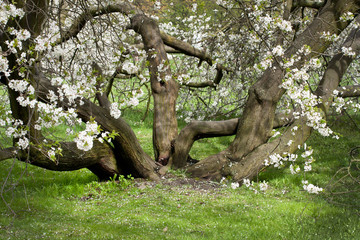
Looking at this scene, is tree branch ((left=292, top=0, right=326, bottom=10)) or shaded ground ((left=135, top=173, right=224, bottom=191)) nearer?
shaded ground ((left=135, top=173, right=224, bottom=191))

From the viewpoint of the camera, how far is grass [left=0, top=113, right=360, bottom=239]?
4.86m

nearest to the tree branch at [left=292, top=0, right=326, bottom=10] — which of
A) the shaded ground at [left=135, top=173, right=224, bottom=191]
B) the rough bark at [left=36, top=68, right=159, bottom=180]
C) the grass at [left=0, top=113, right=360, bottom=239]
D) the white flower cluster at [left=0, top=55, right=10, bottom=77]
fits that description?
the grass at [left=0, top=113, right=360, bottom=239]

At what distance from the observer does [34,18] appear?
181 inches

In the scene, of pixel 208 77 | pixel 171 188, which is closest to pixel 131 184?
pixel 171 188

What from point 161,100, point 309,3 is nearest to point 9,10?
point 161,100

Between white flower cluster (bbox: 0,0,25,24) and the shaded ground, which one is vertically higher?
white flower cluster (bbox: 0,0,25,24)

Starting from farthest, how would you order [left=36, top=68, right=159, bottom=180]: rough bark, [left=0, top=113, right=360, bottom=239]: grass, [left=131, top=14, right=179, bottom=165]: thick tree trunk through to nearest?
[left=131, top=14, right=179, bottom=165]: thick tree trunk
[left=36, top=68, right=159, bottom=180]: rough bark
[left=0, top=113, right=360, bottom=239]: grass

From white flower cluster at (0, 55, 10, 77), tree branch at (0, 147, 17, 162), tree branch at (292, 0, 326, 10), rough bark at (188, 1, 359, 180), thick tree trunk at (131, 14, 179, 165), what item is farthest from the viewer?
tree branch at (292, 0, 326, 10)

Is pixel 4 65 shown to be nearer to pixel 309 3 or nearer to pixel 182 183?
pixel 182 183

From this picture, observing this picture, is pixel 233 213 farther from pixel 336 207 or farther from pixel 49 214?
pixel 49 214

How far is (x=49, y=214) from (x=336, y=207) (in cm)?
406

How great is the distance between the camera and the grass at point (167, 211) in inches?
191

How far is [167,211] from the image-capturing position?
572 centimetres

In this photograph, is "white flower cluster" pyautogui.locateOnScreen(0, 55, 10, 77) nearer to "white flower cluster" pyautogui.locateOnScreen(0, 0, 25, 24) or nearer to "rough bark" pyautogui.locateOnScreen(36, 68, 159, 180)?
"white flower cluster" pyautogui.locateOnScreen(0, 0, 25, 24)
